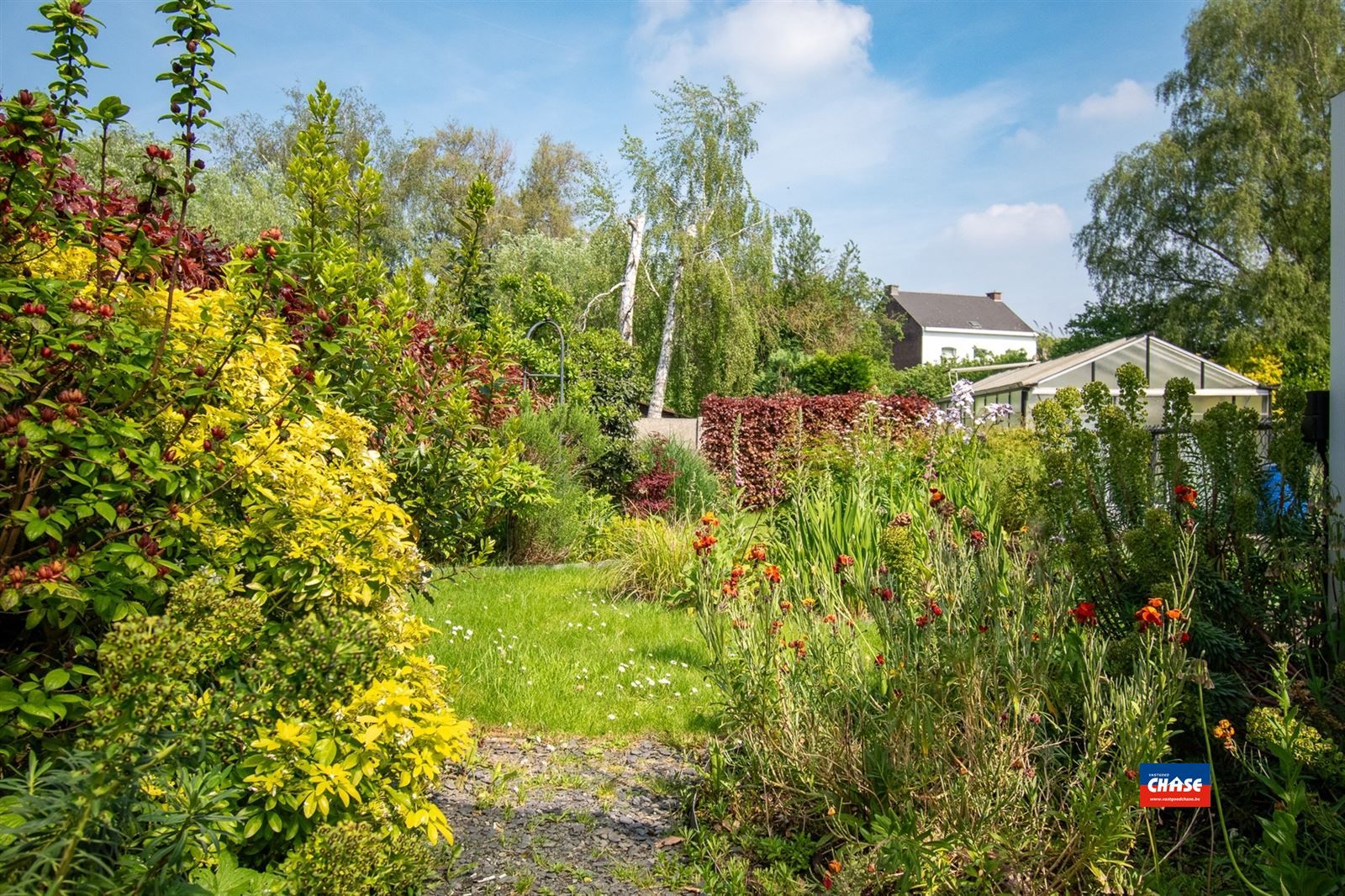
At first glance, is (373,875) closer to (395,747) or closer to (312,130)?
(395,747)

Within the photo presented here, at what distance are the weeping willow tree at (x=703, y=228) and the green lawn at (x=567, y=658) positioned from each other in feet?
41.1

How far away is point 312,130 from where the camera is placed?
8.59 ft

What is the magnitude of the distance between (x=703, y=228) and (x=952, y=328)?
105 ft

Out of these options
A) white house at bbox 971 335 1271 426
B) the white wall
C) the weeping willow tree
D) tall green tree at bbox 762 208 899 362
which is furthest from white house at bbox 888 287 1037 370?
the weeping willow tree

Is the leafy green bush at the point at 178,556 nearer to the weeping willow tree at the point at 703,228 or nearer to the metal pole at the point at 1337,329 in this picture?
the metal pole at the point at 1337,329

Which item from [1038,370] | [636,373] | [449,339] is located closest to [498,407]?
[449,339]

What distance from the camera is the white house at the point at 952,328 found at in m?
45.8

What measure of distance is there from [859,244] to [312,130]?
2570cm

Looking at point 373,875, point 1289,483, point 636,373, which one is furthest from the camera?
point 636,373

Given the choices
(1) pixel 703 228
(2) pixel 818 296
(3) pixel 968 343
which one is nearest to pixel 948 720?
(1) pixel 703 228

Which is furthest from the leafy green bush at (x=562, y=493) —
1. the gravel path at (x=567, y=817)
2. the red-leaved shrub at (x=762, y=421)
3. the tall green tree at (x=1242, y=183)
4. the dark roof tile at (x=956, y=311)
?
the dark roof tile at (x=956, y=311)

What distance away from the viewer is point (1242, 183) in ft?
71.4

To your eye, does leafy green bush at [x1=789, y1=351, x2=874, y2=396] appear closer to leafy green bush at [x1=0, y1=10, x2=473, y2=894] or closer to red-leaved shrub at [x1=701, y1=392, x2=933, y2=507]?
red-leaved shrub at [x1=701, y1=392, x2=933, y2=507]

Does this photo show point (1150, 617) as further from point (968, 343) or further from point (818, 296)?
point (968, 343)
